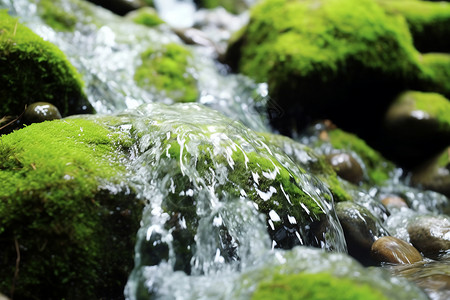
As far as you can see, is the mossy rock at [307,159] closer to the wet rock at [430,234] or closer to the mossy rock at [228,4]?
the wet rock at [430,234]

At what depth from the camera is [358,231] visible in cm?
319

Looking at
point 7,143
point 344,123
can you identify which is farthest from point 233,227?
point 344,123

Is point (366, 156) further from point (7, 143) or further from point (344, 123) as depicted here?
point (7, 143)

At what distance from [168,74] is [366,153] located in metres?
3.63

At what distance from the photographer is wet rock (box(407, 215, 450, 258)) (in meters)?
3.28

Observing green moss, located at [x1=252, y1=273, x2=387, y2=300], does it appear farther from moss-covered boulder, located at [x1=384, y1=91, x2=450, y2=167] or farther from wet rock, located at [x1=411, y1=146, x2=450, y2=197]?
moss-covered boulder, located at [x1=384, y1=91, x2=450, y2=167]

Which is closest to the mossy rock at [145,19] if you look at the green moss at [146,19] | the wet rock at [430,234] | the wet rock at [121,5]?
the green moss at [146,19]

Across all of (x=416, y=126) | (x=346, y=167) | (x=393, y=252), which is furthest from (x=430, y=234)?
(x=416, y=126)

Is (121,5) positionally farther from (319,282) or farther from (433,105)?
(319,282)

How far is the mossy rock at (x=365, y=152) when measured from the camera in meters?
5.76

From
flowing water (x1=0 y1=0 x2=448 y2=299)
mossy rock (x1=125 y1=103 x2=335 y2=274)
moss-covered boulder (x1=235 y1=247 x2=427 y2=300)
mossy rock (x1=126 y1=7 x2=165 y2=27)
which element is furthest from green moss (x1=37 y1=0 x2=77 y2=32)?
moss-covered boulder (x1=235 y1=247 x2=427 y2=300)

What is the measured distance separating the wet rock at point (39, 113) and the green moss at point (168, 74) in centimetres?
215

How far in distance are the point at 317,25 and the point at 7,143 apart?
5.21 meters

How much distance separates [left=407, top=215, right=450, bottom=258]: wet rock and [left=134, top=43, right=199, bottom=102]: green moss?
351cm
